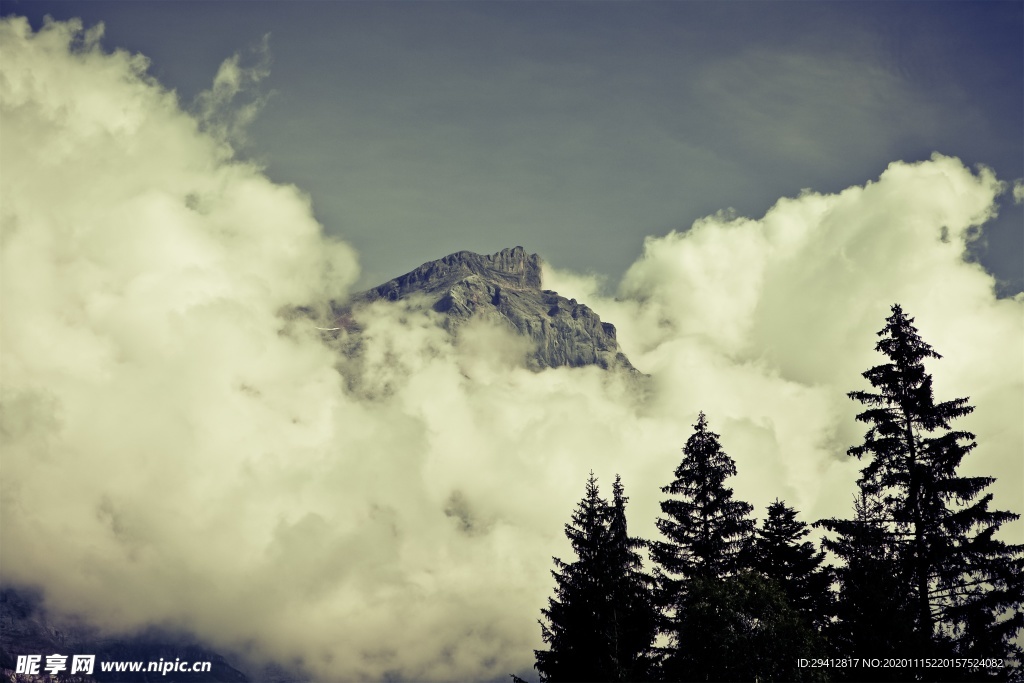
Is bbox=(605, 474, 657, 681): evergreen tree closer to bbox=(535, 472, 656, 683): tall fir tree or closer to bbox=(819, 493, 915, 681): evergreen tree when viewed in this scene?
bbox=(535, 472, 656, 683): tall fir tree

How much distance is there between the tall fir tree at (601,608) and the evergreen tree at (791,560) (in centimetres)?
673

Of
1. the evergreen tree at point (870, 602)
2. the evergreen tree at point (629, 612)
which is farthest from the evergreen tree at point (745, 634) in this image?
the evergreen tree at point (629, 612)

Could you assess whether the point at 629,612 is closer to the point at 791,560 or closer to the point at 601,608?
the point at 601,608

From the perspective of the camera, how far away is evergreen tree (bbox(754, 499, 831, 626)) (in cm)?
4781

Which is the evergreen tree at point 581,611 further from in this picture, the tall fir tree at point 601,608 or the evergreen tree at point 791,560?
the evergreen tree at point 791,560

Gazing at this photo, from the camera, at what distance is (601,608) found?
49156 millimetres

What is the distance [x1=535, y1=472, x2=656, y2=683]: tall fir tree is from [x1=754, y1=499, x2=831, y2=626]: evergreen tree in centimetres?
673

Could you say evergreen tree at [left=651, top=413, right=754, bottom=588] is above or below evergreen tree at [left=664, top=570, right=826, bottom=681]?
above

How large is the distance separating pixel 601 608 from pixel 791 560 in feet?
35.7

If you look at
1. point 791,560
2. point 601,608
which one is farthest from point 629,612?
point 791,560

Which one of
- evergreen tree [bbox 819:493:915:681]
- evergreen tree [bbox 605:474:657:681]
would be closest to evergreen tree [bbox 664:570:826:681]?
evergreen tree [bbox 819:493:915:681]

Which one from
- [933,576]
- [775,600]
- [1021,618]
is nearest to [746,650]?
[775,600]

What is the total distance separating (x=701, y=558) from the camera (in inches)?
1911

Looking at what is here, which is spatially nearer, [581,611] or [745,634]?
[745,634]
